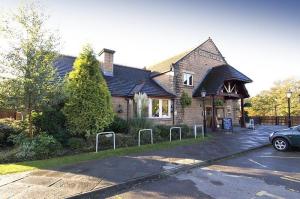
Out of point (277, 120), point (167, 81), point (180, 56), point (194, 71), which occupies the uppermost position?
point (180, 56)

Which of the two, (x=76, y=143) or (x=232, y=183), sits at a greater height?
(x=76, y=143)

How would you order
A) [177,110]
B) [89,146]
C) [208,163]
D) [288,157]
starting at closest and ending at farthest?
[208,163]
[288,157]
[89,146]
[177,110]

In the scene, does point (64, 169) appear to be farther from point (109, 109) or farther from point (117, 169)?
point (109, 109)

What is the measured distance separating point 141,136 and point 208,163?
4559 millimetres

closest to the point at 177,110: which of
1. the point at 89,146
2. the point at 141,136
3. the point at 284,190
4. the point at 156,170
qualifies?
the point at 141,136

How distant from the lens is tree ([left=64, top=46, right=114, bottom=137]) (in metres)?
11.0

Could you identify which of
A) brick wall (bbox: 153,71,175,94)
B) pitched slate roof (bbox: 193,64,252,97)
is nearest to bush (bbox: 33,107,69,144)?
brick wall (bbox: 153,71,175,94)

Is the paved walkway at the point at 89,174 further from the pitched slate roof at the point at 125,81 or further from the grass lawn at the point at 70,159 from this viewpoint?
the pitched slate roof at the point at 125,81

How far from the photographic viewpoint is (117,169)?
7.35m

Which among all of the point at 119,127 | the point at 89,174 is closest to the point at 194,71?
the point at 119,127

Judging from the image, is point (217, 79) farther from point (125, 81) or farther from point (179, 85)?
point (125, 81)

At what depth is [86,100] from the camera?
11117 mm

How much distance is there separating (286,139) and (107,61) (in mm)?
13993

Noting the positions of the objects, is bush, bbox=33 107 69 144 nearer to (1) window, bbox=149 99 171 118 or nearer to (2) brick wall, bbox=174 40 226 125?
(1) window, bbox=149 99 171 118
